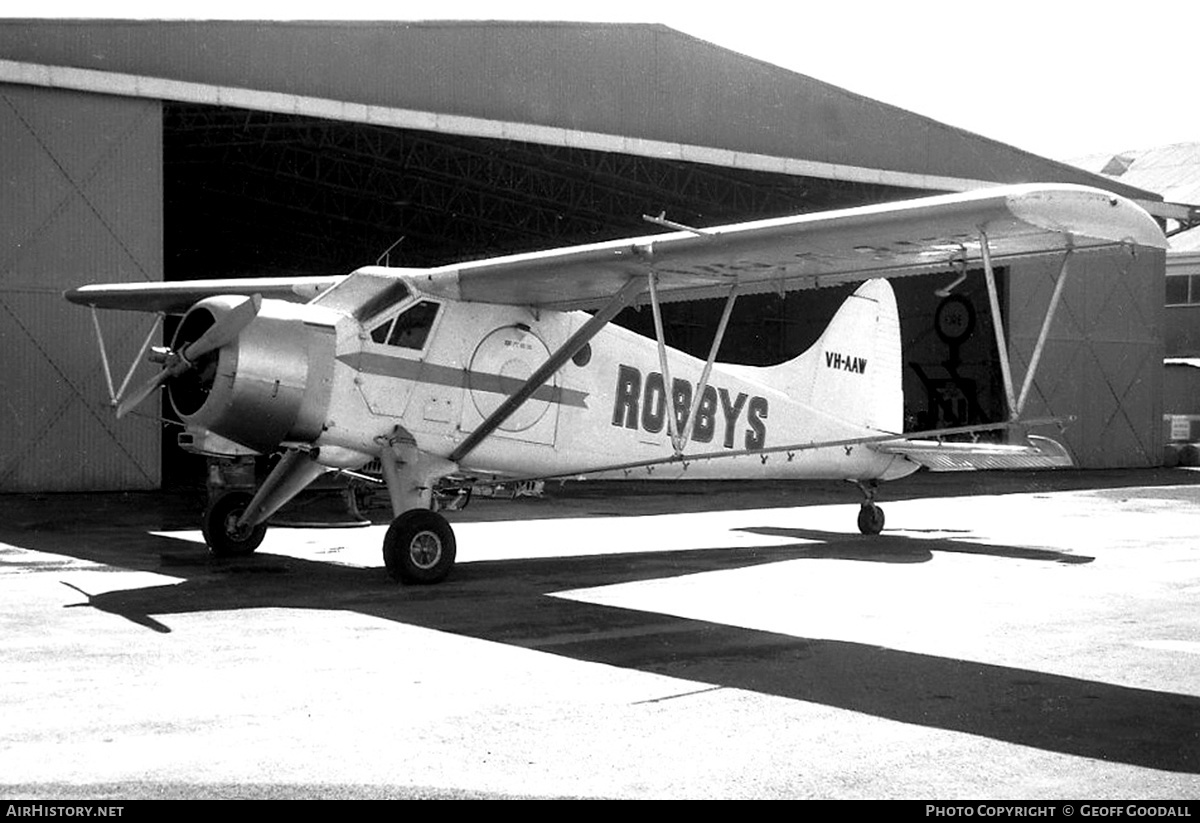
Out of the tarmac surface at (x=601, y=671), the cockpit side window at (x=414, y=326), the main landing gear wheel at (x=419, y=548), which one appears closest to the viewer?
the tarmac surface at (x=601, y=671)

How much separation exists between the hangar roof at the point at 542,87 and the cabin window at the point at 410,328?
1137 centimetres

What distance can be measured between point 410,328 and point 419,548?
2.00 meters

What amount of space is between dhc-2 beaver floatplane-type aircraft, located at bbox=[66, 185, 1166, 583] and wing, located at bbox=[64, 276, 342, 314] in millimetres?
57

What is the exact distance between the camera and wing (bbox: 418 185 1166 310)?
8.65 meters

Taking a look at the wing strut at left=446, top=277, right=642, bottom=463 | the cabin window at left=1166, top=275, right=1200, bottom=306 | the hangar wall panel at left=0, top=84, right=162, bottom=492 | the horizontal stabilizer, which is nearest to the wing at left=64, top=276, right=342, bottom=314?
the wing strut at left=446, top=277, right=642, bottom=463

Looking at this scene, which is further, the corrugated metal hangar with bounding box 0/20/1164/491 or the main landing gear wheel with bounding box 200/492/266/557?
the corrugated metal hangar with bounding box 0/20/1164/491

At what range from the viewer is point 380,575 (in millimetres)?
11883

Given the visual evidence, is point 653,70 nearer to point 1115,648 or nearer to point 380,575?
point 380,575

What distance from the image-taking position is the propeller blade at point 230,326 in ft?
34.5

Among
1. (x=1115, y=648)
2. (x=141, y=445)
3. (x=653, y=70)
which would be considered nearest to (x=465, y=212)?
(x=653, y=70)

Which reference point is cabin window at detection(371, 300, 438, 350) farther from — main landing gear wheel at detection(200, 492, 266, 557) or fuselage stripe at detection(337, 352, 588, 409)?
main landing gear wheel at detection(200, 492, 266, 557)

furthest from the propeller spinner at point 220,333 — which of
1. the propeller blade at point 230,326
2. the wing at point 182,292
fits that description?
the wing at point 182,292

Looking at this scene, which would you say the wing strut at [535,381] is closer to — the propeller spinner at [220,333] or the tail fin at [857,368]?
the propeller spinner at [220,333]

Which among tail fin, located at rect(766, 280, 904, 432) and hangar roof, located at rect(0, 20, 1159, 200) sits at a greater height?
hangar roof, located at rect(0, 20, 1159, 200)
